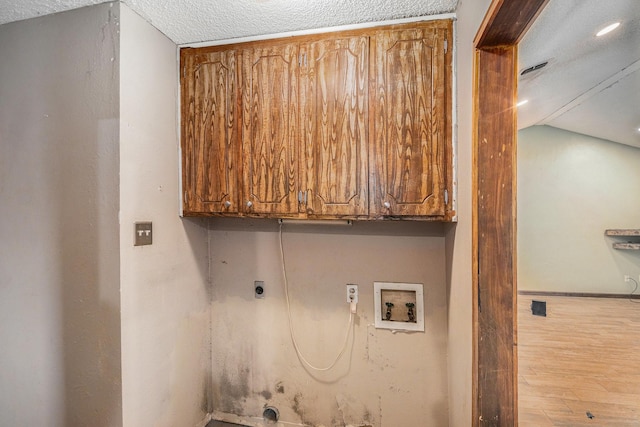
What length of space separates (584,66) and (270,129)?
284 centimetres

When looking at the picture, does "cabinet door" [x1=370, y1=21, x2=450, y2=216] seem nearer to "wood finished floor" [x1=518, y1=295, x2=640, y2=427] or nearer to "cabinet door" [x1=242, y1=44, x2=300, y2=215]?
"cabinet door" [x1=242, y1=44, x2=300, y2=215]

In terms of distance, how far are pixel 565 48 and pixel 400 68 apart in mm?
1551

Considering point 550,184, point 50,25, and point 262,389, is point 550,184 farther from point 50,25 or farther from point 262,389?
point 50,25

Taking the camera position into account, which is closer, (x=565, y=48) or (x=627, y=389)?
(x=565, y=48)

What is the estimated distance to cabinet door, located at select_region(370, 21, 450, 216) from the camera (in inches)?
57.8

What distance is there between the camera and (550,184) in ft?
17.9

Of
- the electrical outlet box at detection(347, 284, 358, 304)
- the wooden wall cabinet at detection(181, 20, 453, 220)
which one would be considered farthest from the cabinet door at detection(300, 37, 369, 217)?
the electrical outlet box at detection(347, 284, 358, 304)

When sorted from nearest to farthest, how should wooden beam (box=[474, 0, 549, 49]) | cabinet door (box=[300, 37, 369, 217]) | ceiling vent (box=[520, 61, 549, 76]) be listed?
wooden beam (box=[474, 0, 549, 49])
cabinet door (box=[300, 37, 369, 217])
ceiling vent (box=[520, 61, 549, 76])

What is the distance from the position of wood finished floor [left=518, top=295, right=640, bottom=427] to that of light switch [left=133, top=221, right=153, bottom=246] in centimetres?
278

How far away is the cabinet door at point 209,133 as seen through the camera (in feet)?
5.65

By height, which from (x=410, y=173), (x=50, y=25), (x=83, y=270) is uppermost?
(x=50, y=25)

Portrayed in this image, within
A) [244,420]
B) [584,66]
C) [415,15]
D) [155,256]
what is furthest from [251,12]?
[584,66]

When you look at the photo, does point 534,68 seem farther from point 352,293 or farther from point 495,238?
point 352,293

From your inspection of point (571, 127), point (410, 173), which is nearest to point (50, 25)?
point (410, 173)
